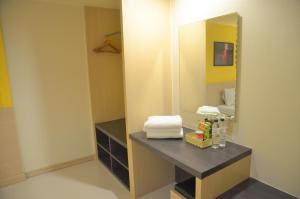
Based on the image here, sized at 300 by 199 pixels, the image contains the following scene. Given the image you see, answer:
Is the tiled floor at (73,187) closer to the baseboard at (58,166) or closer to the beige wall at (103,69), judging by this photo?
the baseboard at (58,166)

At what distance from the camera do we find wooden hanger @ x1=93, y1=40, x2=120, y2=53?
9.06 ft

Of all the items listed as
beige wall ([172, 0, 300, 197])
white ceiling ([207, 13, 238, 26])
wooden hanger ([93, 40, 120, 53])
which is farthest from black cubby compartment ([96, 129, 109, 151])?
white ceiling ([207, 13, 238, 26])

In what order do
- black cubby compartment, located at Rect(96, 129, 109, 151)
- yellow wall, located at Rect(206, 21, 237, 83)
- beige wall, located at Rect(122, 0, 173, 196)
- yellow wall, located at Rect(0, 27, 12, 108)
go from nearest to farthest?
yellow wall, located at Rect(206, 21, 237, 83)
beige wall, located at Rect(122, 0, 173, 196)
yellow wall, located at Rect(0, 27, 12, 108)
black cubby compartment, located at Rect(96, 129, 109, 151)

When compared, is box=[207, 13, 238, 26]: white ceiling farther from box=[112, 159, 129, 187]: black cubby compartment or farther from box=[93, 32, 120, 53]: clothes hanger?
box=[112, 159, 129, 187]: black cubby compartment

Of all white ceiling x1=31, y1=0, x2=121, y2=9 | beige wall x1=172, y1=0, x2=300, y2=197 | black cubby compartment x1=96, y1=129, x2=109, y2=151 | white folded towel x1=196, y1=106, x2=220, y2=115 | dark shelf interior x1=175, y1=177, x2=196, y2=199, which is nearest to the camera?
beige wall x1=172, y1=0, x2=300, y2=197

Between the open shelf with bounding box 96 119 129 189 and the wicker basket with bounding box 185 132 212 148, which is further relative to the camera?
the open shelf with bounding box 96 119 129 189

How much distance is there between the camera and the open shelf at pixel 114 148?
7.82 feet

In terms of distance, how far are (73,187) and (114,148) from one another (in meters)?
0.65

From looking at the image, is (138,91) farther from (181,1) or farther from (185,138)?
(181,1)

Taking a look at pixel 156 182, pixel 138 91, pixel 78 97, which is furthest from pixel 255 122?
pixel 78 97

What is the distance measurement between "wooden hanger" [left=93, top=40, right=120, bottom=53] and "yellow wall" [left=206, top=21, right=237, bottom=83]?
1.58 meters

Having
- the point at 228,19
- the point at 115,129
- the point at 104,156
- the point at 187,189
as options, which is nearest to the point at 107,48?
the point at 115,129

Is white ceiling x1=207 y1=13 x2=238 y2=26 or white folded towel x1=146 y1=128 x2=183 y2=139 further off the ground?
white ceiling x1=207 y1=13 x2=238 y2=26

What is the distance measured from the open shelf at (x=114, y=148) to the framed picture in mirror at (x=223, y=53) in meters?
1.30
